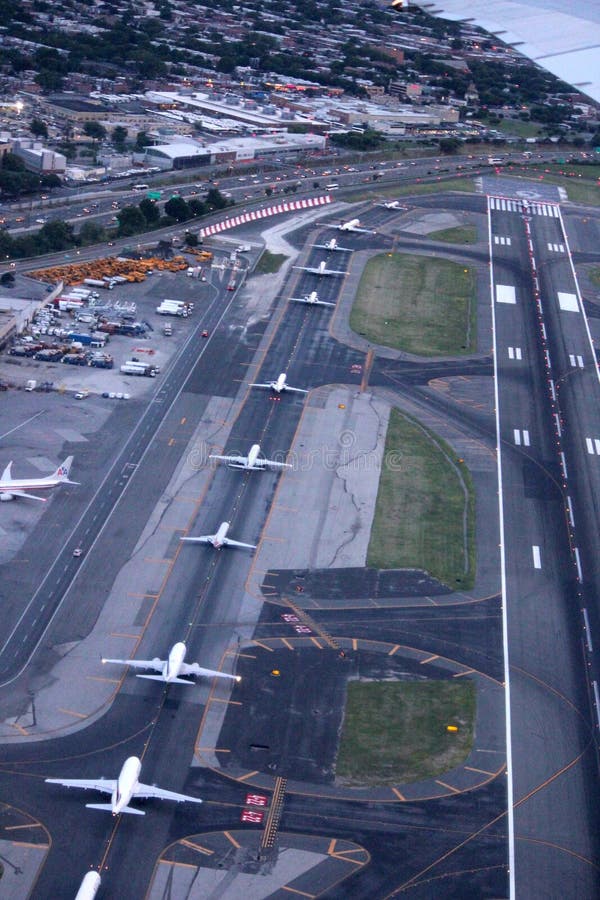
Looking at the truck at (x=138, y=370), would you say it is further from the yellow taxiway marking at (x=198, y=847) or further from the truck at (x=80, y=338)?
the yellow taxiway marking at (x=198, y=847)

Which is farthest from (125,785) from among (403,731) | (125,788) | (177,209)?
(177,209)

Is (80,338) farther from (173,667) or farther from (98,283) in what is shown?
(173,667)

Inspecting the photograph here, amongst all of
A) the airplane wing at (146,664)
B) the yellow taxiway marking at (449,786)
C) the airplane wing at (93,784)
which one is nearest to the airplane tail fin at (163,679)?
the airplane wing at (146,664)

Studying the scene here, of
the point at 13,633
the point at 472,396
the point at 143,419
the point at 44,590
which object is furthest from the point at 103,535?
the point at 472,396

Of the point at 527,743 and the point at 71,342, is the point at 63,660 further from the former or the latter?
the point at 71,342

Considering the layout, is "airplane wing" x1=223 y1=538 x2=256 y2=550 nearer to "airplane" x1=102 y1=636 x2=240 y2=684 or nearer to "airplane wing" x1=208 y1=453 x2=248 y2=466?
"airplane wing" x1=208 y1=453 x2=248 y2=466
